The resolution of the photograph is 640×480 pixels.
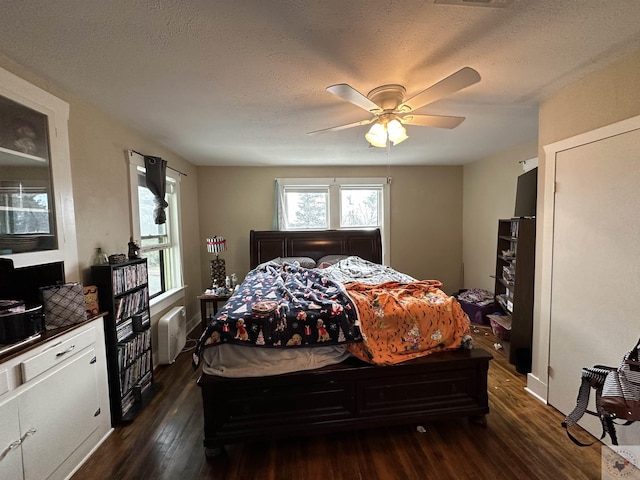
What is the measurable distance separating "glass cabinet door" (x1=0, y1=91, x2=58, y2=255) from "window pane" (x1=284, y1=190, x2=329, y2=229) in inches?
121

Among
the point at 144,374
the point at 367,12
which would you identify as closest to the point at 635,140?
the point at 367,12

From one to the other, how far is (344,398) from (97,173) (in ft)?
8.30

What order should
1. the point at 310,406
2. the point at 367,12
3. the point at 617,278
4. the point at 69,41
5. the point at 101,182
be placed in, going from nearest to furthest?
1. the point at 367,12
2. the point at 69,41
3. the point at 617,278
4. the point at 310,406
5. the point at 101,182

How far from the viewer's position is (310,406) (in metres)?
1.87

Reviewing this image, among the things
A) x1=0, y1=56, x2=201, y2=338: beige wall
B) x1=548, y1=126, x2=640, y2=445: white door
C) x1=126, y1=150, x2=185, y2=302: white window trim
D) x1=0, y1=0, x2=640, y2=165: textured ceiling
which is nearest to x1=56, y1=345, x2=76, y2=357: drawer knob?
x1=0, y1=56, x2=201, y2=338: beige wall

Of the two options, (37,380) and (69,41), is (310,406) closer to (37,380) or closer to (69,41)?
(37,380)

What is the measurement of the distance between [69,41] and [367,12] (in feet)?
Answer: 4.92

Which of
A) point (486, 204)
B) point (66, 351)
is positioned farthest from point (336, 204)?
point (66, 351)

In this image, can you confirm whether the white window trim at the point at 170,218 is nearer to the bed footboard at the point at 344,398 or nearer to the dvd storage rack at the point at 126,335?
the dvd storage rack at the point at 126,335

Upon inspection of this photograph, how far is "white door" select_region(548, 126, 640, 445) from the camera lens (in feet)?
5.45

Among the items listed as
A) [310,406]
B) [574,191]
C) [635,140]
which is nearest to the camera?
[635,140]

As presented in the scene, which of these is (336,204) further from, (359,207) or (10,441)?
(10,441)

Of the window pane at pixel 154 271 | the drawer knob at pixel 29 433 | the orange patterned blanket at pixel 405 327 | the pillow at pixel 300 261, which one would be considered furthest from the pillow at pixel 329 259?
the drawer knob at pixel 29 433

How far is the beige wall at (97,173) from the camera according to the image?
2.00 meters
